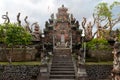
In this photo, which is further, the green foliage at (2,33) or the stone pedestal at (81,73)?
the green foliage at (2,33)

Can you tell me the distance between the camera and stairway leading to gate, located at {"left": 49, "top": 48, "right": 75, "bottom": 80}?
86.6ft

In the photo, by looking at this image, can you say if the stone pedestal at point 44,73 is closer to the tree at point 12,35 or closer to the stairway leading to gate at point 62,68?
the stairway leading to gate at point 62,68

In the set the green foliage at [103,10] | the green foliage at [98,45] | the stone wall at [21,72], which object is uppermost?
the green foliage at [103,10]

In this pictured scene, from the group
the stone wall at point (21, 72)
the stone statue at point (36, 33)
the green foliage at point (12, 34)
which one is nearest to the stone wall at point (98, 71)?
the stone wall at point (21, 72)

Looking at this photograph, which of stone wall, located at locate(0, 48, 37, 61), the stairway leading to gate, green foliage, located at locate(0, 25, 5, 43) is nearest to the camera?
the stairway leading to gate

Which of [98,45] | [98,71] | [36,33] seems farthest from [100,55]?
[36,33]

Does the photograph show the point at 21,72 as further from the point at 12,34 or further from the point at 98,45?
the point at 98,45

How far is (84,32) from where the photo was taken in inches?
1752

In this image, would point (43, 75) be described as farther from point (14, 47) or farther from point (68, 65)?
point (14, 47)

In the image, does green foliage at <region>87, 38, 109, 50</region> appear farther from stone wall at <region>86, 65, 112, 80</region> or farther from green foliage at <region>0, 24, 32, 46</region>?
green foliage at <region>0, 24, 32, 46</region>

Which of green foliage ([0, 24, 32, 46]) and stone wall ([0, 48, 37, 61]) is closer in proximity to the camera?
green foliage ([0, 24, 32, 46])

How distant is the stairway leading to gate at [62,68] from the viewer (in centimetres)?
2640

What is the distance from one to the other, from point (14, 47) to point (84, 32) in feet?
35.4

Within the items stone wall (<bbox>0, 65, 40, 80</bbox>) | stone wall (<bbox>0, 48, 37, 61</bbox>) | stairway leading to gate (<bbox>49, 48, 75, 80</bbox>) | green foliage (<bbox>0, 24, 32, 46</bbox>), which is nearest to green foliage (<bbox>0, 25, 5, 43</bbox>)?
green foliage (<bbox>0, 24, 32, 46</bbox>)
